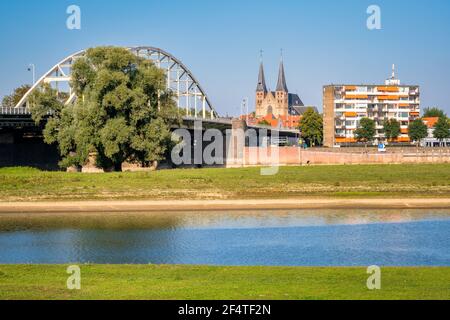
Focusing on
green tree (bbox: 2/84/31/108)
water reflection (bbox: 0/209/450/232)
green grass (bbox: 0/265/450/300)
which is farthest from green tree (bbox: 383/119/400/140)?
green grass (bbox: 0/265/450/300)

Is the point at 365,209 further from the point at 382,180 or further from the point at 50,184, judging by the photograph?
the point at 50,184

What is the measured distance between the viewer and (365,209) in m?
50.1

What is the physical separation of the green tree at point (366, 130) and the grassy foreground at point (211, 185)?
81.4m

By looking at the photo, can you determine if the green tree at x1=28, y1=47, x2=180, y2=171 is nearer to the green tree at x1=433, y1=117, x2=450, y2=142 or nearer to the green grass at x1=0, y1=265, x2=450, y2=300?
the green grass at x1=0, y1=265, x2=450, y2=300

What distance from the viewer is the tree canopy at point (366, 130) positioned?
14850 centimetres

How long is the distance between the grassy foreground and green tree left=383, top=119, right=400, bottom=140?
83262 millimetres

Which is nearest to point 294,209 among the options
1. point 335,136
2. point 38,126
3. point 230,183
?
point 230,183

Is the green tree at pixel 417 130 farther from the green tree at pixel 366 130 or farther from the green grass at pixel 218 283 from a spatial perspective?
the green grass at pixel 218 283

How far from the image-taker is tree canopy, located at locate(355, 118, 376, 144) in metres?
148

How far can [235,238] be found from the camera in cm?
3491

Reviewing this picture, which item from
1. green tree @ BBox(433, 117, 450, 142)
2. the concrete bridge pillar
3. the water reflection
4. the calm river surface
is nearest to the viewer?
the calm river surface

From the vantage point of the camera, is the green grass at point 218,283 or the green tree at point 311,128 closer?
the green grass at point 218,283

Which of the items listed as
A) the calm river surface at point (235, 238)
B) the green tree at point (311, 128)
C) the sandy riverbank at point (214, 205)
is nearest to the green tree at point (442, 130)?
the green tree at point (311, 128)
